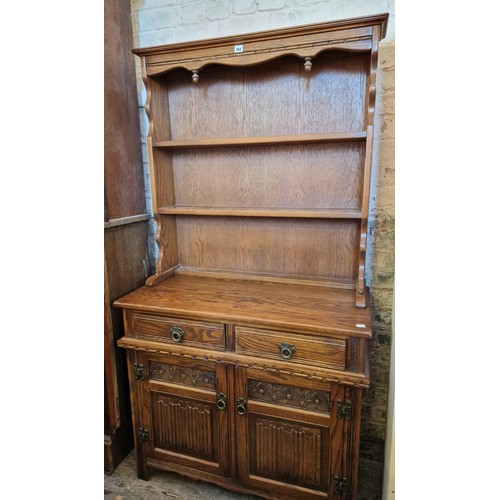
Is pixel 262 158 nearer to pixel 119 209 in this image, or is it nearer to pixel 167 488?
pixel 119 209

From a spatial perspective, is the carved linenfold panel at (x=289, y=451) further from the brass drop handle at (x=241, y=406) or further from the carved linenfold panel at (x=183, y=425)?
the carved linenfold panel at (x=183, y=425)

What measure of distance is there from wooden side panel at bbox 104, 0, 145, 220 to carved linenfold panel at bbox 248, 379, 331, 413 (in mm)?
992

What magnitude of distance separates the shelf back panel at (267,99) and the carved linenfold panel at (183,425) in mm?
1233

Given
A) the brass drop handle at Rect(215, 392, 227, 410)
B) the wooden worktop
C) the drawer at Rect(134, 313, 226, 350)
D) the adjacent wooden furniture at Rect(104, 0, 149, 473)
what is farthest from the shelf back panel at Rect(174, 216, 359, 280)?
the brass drop handle at Rect(215, 392, 227, 410)

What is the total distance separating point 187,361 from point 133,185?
92 cm

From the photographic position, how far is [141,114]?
71.6 inches

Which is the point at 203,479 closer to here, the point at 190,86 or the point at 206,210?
the point at 206,210

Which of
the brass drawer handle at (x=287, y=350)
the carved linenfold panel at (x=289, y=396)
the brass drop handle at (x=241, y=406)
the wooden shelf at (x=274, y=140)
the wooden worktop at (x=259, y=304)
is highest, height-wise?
the wooden shelf at (x=274, y=140)

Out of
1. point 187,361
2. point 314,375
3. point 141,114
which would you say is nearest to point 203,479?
point 187,361

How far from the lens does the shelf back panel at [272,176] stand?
155cm

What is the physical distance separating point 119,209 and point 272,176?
75 centimetres

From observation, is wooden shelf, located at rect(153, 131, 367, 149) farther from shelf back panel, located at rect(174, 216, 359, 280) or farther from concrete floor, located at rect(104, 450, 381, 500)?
concrete floor, located at rect(104, 450, 381, 500)

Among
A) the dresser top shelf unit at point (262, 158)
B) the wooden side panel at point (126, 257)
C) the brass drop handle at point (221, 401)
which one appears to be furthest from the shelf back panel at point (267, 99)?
the brass drop handle at point (221, 401)

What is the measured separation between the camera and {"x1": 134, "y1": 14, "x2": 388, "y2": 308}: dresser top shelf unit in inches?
56.1
